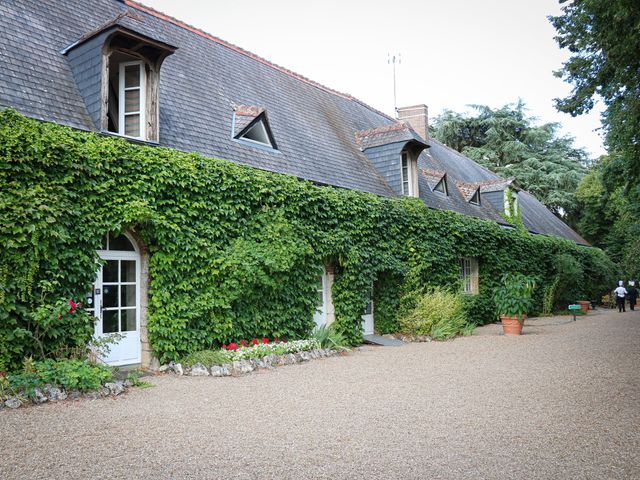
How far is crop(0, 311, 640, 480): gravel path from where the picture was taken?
4.07 meters

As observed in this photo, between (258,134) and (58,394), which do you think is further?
(258,134)

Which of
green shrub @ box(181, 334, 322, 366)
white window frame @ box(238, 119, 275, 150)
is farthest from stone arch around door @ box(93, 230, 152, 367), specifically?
white window frame @ box(238, 119, 275, 150)

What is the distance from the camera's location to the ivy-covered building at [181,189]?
800 cm

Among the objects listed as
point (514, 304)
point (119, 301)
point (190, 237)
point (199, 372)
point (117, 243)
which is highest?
point (190, 237)

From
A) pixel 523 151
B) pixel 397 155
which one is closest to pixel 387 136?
pixel 397 155

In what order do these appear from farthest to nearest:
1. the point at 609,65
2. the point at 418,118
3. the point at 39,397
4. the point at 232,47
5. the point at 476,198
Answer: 1. the point at 418,118
2. the point at 476,198
3. the point at 232,47
4. the point at 609,65
5. the point at 39,397

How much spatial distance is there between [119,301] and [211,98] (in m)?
5.56

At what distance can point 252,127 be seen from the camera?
11.9 meters

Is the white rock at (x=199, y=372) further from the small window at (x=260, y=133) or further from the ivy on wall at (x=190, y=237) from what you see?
the small window at (x=260, y=133)

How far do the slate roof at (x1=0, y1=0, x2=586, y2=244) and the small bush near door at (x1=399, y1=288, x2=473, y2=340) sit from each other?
10.8 ft

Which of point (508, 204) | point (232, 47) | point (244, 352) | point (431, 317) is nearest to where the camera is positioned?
point (244, 352)

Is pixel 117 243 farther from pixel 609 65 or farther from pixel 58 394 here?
pixel 609 65

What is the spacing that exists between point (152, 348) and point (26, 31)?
5.95 metres

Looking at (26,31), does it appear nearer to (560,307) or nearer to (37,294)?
(37,294)
